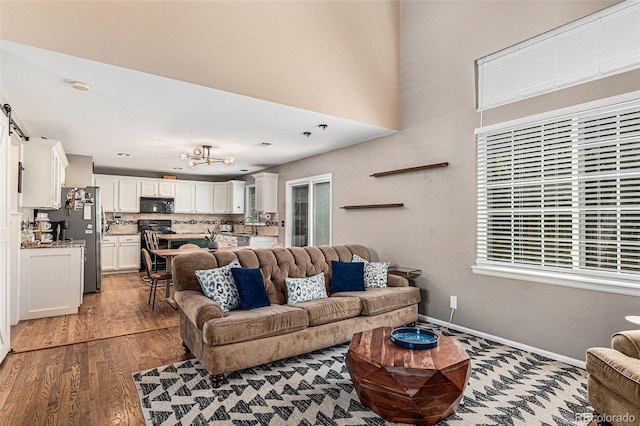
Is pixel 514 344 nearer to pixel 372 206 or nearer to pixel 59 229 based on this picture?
pixel 372 206

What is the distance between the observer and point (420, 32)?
4.46 m

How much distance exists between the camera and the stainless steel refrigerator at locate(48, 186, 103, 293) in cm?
564

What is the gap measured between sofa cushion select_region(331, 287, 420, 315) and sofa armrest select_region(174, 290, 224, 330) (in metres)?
1.36

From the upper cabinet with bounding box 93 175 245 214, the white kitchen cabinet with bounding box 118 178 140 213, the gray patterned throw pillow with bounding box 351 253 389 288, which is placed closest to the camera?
the gray patterned throw pillow with bounding box 351 253 389 288

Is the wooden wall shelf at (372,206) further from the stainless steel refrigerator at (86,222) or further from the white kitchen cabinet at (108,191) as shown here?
the white kitchen cabinet at (108,191)

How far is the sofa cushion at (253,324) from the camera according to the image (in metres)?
2.56

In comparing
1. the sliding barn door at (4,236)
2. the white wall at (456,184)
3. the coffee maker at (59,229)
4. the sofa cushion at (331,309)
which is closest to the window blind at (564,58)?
the white wall at (456,184)

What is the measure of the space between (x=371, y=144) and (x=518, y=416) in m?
3.77

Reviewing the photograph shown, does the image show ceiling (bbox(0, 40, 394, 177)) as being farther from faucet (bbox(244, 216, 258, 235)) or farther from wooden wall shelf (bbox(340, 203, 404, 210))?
faucet (bbox(244, 216, 258, 235))

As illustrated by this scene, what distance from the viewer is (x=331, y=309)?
324cm

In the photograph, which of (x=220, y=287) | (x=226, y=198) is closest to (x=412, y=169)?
(x=220, y=287)

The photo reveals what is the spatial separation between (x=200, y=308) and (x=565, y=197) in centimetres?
327

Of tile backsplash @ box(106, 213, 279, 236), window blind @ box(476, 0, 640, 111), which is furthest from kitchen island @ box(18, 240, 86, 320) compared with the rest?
window blind @ box(476, 0, 640, 111)

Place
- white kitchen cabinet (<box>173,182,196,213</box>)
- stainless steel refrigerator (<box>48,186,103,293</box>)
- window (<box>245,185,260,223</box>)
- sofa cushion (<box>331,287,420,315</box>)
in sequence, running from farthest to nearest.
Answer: white kitchen cabinet (<box>173,182,196,213</box>), window (<box>245,185,260,223</box>), stainless steel refrigerator (<box>48,186,103,293</box>), sofa cushion (<box>331,287,420,315</box>)
